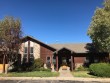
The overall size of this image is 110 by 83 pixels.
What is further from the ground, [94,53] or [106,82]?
[94,53]

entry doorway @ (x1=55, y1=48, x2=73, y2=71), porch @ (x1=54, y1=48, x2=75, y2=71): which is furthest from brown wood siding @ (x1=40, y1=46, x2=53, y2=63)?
entry doorway @ (x1=55, y1=48, x2=73, y2=71)

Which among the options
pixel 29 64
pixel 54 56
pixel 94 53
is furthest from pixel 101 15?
pixel 29 64

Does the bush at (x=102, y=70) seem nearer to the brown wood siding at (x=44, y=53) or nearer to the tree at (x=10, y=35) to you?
the tree at (x=10, y=35)

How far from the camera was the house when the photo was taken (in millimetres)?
37656

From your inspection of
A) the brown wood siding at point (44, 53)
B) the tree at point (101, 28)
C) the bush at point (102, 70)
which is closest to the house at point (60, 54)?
the brown wood siding at point (44, 53)

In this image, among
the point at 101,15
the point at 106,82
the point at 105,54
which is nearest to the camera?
the point at 106,82

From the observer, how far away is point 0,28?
30.0 m

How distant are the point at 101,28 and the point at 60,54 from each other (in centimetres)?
1039

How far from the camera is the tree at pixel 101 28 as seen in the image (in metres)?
31.4

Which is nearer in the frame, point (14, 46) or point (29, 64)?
point (14, 46)

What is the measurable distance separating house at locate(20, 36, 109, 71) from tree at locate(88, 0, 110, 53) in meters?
4.86

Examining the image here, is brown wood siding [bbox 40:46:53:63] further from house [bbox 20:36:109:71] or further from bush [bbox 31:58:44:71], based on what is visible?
bush [bbox 31:58:44:71]

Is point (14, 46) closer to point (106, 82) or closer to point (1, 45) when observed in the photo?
point (1, 45)

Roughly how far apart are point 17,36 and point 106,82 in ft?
46.9
